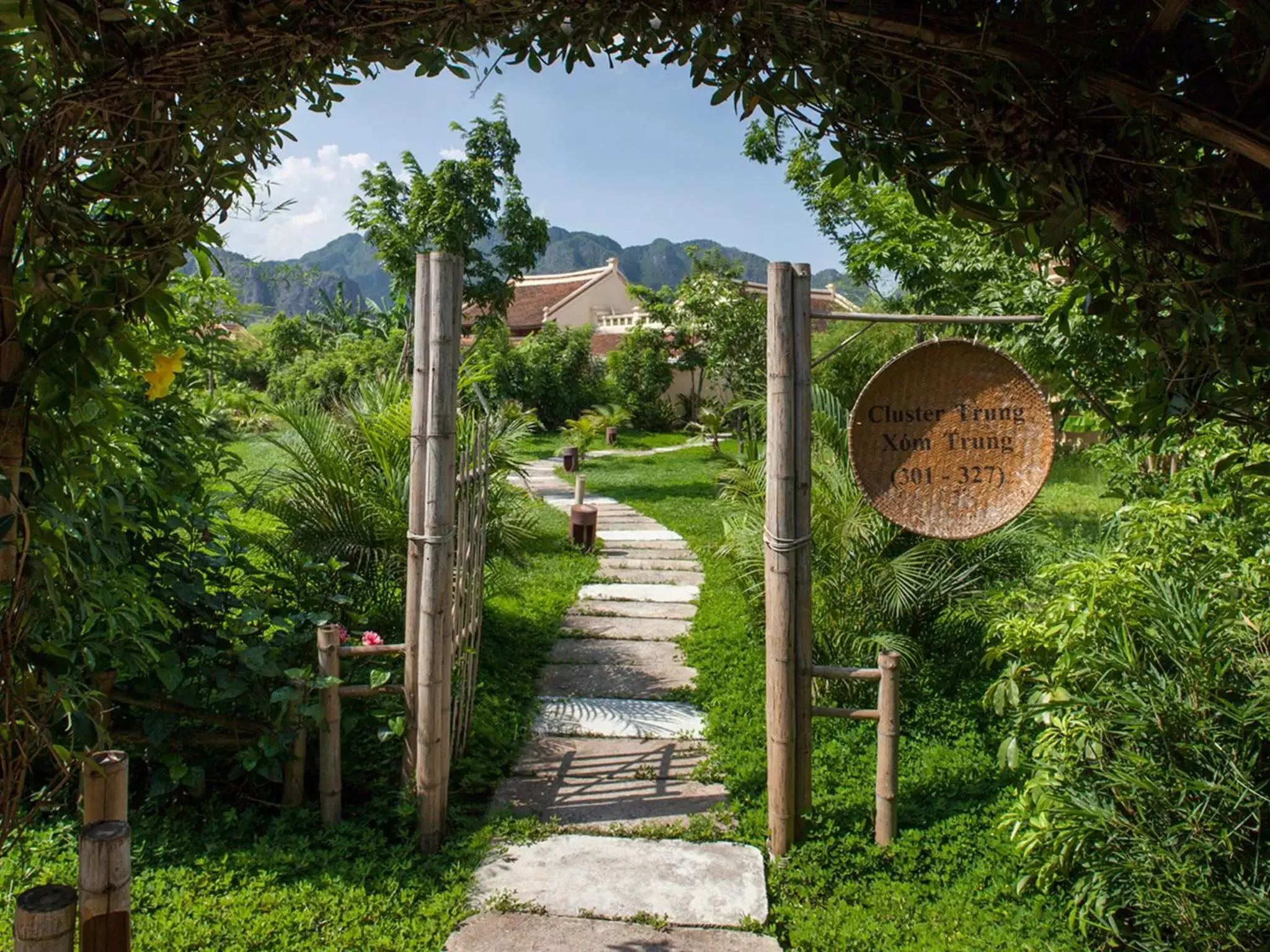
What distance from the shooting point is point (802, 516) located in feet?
12.1

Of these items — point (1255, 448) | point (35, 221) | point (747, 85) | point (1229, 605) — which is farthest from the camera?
point (1255, 448)

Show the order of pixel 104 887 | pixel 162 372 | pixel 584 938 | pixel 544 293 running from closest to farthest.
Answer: pixel 104 887, pixel 162 372, pixel 584 938, pixel 544 293

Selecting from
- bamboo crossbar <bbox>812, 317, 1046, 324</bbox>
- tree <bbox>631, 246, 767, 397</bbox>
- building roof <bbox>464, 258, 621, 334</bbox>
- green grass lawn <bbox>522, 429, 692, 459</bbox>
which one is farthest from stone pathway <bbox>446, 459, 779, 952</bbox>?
building roof <bbox>464, 258, 621, 334</bbox>

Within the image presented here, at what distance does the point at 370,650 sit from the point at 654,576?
15.9ft

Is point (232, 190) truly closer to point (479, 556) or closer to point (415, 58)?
point (415, 58)

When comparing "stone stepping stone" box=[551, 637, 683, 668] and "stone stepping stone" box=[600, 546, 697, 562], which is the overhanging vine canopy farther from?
"stone stepping stone" box=[600, 546, 697, 562]

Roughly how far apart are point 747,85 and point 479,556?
302cm

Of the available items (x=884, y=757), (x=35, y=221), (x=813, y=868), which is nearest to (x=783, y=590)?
(x=884, y=757)

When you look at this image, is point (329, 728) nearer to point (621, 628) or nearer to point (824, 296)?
point (621, 628)

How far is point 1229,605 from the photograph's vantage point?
114 inches

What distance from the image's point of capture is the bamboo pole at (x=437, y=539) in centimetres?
361

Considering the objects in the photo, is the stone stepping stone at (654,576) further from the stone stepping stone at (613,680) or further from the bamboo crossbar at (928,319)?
the bamboo crossbar at (928,319)

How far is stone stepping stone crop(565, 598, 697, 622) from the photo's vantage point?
7.08 metres

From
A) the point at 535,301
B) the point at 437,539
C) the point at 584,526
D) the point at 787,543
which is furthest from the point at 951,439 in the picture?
the point at 535,301
